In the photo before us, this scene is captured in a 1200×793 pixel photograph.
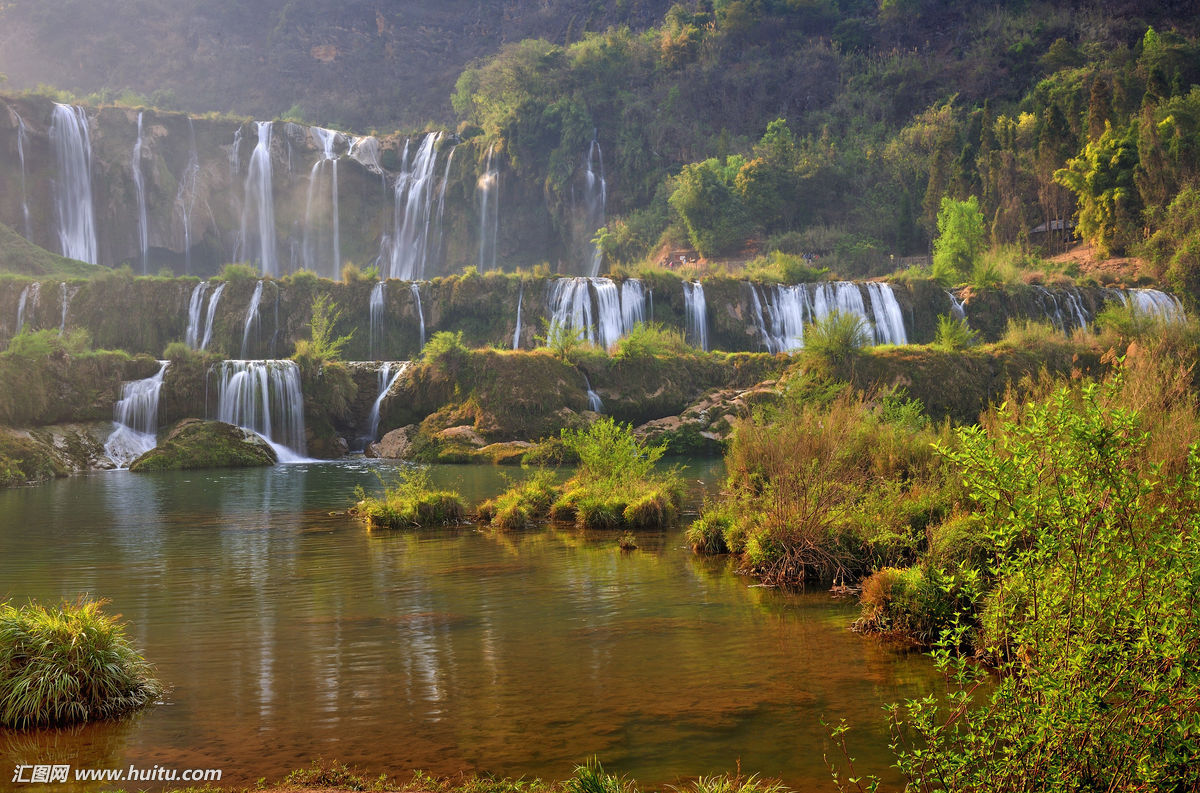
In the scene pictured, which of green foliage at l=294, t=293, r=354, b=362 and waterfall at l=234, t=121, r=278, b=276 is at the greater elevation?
waterfall at l=234, t=121, r=278, b=276

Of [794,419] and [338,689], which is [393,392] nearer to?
[794,419]

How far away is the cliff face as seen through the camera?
9819cm

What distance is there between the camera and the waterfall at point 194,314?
150 ft

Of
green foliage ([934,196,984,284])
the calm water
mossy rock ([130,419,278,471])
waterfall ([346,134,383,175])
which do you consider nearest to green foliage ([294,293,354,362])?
mossy rock ([130,419,278,471])

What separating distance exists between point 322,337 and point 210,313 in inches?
328

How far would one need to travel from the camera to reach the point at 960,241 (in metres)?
53.0

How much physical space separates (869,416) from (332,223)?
2394 inches

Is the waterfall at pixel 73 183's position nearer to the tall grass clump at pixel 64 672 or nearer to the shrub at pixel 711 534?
the shrub at pixel 711 534

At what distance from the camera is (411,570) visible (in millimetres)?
14242

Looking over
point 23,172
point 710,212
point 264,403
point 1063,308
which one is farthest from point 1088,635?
point 23,172

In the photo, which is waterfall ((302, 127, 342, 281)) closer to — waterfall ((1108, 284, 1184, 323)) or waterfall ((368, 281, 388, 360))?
waterfall ((368, 281, 388, 360))

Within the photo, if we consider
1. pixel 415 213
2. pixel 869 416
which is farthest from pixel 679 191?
pixel 869 416

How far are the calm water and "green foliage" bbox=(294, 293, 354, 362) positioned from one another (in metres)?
22.4

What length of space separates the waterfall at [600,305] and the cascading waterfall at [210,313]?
16.0 m
